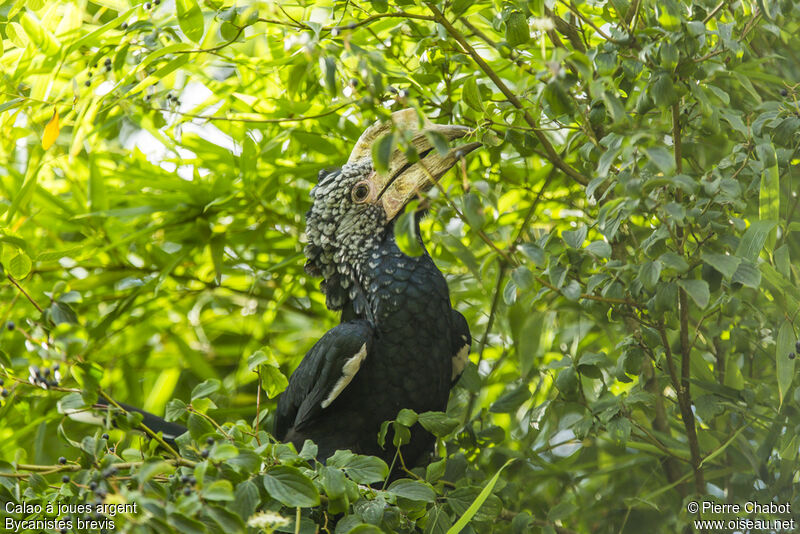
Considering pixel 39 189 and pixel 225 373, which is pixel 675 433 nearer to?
pixel 225 373

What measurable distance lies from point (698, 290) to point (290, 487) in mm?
450

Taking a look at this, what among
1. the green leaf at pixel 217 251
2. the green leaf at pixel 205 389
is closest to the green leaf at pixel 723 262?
the green leaf at pixel 205 389

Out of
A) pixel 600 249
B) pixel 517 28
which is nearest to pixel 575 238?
pixel 600 249

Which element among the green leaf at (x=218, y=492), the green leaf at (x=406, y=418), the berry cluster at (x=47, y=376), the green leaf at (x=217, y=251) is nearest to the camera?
the green leaf at (x=218, y=492)

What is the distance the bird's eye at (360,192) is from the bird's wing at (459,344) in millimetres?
230

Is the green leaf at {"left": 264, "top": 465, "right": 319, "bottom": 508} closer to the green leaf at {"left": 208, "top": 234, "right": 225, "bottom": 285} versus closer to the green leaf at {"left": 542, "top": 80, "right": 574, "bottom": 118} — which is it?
the green leaf at {"left": 542, "top": 80, "right": 574, "bottom": 118}

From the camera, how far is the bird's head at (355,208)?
114cm

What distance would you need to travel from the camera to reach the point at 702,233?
0.83 meters

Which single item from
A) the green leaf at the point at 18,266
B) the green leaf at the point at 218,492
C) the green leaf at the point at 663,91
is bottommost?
the green leaf at the point at 218,492

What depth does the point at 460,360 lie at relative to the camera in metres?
1.20

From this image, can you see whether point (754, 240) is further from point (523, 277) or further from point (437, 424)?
point (437, 424)

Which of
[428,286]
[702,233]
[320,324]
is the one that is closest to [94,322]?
[320,324]

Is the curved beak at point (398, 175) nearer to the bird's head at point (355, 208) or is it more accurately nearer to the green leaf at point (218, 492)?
the bird's head at point (355, 208)

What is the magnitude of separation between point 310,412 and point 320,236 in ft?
0.92
